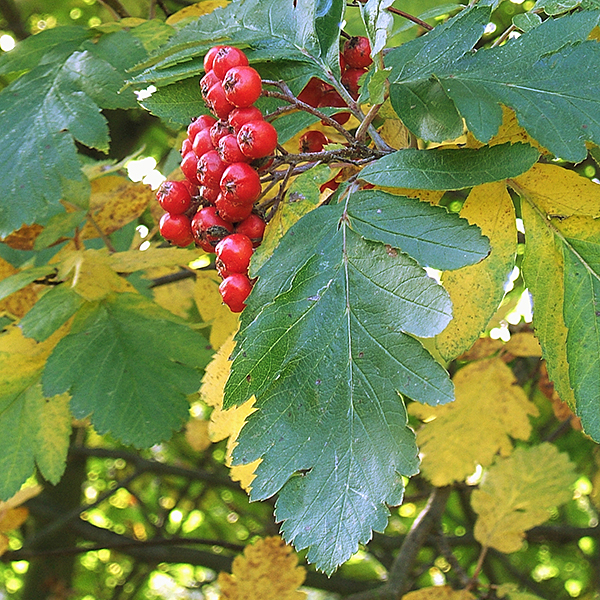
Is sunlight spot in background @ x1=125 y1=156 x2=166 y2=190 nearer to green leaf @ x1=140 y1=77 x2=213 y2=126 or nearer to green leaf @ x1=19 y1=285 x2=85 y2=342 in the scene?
green leaf @ x1=19 y1=285 x2=85 y2=342

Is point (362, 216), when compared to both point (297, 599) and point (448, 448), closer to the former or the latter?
point (448, 448)

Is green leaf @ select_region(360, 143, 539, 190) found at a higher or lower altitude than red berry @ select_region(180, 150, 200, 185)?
lower

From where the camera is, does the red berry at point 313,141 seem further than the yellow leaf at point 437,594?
No

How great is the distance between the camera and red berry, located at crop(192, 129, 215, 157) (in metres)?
0.86

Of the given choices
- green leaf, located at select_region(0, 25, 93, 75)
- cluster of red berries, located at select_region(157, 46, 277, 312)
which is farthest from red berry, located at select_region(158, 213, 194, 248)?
green leaf, located at select_region(0, 25, 93, 75)

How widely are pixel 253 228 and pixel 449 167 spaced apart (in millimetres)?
254

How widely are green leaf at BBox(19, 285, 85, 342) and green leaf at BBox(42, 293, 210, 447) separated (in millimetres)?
84

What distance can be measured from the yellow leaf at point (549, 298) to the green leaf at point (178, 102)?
49 centimetres

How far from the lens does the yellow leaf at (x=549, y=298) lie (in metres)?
0.84

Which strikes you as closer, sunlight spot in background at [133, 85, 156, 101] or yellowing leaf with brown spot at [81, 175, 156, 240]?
sunlight spot in background at [133, 85, 156, 101]

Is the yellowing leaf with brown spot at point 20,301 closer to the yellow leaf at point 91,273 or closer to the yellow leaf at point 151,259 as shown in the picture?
the yellow leaf at point 91,273

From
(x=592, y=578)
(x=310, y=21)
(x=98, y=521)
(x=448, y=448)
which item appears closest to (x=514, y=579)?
(x=592, y=578)

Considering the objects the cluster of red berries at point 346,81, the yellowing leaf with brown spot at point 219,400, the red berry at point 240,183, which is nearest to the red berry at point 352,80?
the cluster of red berries at point 346,81

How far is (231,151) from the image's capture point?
2.58 ft
